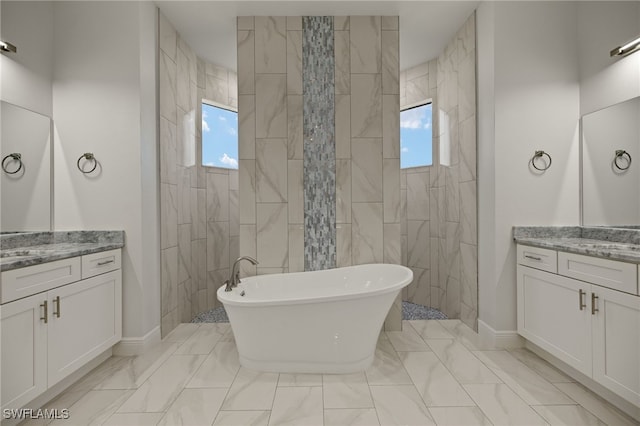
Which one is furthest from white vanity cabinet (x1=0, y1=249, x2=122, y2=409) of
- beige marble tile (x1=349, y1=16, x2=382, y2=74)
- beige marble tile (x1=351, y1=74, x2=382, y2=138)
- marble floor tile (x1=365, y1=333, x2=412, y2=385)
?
beige marble tile (x1=349, y1=16, x2=382, y2=74)

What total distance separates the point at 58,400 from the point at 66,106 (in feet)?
6.95

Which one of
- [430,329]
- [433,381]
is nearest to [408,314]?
[430,329]

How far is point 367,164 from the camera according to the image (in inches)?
122

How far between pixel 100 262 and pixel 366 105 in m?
2.51

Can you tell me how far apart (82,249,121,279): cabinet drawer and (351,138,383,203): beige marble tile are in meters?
2.03

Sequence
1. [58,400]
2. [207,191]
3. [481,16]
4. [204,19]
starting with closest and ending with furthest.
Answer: [58,400], [481,16], [204,19], [207,191]

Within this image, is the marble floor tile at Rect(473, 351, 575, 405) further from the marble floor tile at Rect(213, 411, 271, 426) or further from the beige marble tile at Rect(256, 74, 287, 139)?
the beige marble tile at Rect(256, 74, 287, 139)

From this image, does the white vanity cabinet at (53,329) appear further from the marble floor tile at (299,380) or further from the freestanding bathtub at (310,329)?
the marble floor tile at (299,380)

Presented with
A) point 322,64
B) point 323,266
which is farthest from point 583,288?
point 322,64

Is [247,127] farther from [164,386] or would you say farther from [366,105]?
[164,386]

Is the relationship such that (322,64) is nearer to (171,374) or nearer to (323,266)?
(323,266)

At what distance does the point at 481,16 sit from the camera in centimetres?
289

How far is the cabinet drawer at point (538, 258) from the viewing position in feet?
7.50

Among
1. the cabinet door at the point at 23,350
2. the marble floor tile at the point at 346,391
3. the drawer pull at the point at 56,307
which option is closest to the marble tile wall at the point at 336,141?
the marble floor tile at the point at 346,391
